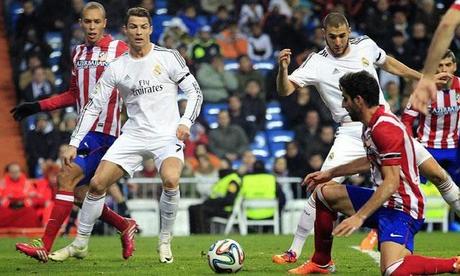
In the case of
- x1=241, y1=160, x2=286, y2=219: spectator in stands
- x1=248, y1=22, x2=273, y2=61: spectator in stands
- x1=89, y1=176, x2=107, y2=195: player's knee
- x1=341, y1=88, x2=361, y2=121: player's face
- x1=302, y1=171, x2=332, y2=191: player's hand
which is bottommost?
x1=241, y1=160, x2=286, y2=219: spectator in stands

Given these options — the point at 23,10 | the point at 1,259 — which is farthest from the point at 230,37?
the point at 1,259

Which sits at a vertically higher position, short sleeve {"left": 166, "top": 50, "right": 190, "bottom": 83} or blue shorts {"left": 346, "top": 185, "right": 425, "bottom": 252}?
short sleeve {"left": 166, "top": 50, "right": 190, "bottom": 83}

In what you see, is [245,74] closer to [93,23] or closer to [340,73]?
[93,23]

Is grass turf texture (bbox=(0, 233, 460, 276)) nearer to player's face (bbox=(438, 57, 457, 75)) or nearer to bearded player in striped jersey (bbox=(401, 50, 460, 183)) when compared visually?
bearded player in striped jersey (bbox=(401, 50, 460, 183))

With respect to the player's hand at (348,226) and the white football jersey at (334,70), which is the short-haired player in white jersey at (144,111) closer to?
the white football jersey at (334,70)

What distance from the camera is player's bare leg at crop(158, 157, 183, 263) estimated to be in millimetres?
10828

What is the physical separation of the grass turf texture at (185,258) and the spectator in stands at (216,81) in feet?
19.8

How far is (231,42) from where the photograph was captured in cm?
2316

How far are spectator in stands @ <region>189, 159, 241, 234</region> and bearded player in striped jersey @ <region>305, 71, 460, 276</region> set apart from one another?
390 inches

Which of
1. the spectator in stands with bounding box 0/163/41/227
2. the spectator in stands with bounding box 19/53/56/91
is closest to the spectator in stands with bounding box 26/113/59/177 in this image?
the spectator in stands with bounding box 19/53/56/91

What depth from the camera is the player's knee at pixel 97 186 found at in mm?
10906

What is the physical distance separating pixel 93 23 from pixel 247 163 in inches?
329

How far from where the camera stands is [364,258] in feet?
38.9

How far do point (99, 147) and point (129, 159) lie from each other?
904 millimetres
